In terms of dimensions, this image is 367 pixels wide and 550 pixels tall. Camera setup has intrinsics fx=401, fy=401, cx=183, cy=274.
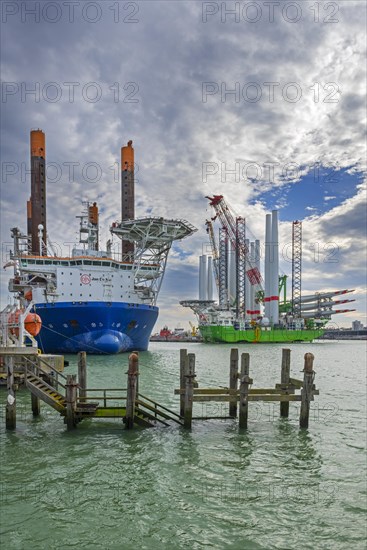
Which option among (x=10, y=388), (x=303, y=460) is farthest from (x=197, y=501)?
(x=10, y=388)

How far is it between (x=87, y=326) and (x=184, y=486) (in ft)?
114

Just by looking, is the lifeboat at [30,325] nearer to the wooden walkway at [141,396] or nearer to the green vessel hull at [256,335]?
the wooden walkway at [141,396]

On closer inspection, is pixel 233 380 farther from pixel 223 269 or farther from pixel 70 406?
pixel 223 269

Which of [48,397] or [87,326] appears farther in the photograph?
[87,326]

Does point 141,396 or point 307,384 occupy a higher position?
point 307,384

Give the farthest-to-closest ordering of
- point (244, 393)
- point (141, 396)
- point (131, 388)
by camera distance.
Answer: point (141, 396), point (244, 393), point (131, 388)

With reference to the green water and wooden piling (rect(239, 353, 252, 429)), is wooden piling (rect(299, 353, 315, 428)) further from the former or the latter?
wooden piling (rect(239, 353, 252, 429))

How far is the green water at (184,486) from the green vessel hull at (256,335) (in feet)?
258

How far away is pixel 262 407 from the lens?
18594mm

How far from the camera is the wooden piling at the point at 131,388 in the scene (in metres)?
13.4

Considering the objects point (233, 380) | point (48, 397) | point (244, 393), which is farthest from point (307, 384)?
point (48, 397)

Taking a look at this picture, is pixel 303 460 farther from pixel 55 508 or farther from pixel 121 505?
pixel 55 508

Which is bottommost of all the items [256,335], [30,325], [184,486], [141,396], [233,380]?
[256,335]

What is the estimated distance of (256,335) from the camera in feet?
314
